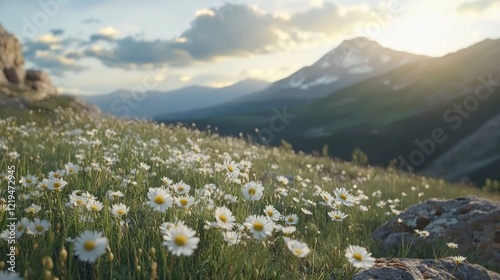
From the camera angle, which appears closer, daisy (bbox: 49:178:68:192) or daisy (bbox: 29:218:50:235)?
daisy (bbox: 29:218:50:235)

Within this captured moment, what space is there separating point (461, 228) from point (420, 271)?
330 centimetres

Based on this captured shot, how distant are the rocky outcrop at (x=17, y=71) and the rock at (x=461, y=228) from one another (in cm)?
4230

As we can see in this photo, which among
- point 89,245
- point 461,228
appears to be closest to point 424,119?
point 461,228

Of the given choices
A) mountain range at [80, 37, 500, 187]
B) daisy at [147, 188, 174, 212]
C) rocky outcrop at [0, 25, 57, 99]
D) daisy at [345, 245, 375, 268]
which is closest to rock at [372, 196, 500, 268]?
daisy at [345, 245, 375, 268]

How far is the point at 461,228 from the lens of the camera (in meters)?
7.03

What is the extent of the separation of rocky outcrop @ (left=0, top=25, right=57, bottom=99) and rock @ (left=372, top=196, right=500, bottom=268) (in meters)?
42.3

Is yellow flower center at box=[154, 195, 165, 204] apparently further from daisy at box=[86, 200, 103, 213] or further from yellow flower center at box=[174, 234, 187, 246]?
yellow flower center at box=[174, 234, 187, 246]

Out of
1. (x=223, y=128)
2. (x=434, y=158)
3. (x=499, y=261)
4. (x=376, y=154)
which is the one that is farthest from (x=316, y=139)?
(x=499, y=261)

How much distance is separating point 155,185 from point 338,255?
283cm

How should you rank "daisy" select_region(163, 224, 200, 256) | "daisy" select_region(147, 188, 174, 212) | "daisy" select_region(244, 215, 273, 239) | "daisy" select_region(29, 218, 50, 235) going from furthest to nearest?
1. "daisy" select_region(147, 188, 174, 212)
2. "daisy" select_region(29, 218, 50, 235)
3. "daisy" select_region(244, 215, 273, 239)
4. "daisy" select_region(163, 224, 200, 256)

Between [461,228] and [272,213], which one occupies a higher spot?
[272,213]

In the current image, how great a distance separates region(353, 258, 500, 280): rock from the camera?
148 inches

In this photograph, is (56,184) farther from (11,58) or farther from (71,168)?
(11,58)

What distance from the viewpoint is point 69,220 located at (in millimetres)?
3803
